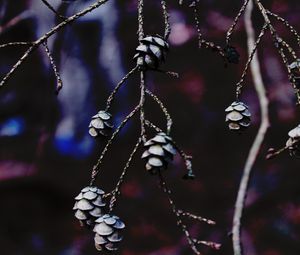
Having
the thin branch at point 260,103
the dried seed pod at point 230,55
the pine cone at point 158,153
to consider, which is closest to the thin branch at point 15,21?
the thin branch at point 260,103

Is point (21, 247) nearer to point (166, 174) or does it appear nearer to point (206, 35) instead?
point (166, 174)

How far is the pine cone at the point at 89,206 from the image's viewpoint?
1.73ft

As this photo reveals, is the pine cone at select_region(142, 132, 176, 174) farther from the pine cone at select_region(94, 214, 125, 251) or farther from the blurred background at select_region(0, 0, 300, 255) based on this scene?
the blurred background at select_region(0, 0, 300, 255)

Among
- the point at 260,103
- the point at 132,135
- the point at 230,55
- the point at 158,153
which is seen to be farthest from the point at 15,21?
the point at 158,153

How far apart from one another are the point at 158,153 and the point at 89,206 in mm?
120

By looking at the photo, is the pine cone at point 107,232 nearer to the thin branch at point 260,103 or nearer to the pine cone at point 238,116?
the pine cone at point 238,116

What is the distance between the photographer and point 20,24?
126 centimetres

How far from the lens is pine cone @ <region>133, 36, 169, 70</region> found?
482mm

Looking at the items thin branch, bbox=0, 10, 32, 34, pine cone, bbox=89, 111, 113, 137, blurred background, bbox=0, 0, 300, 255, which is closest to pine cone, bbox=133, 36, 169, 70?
pine cone, bbox=89, 111, 113, 137

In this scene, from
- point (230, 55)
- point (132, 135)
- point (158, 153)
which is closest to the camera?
point (158, 153)

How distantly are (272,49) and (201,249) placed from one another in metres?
0.47

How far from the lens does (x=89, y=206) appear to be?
529 mm

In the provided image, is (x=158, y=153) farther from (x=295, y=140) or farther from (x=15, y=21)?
(x=15, y=21)

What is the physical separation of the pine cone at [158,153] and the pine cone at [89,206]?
0.10m
